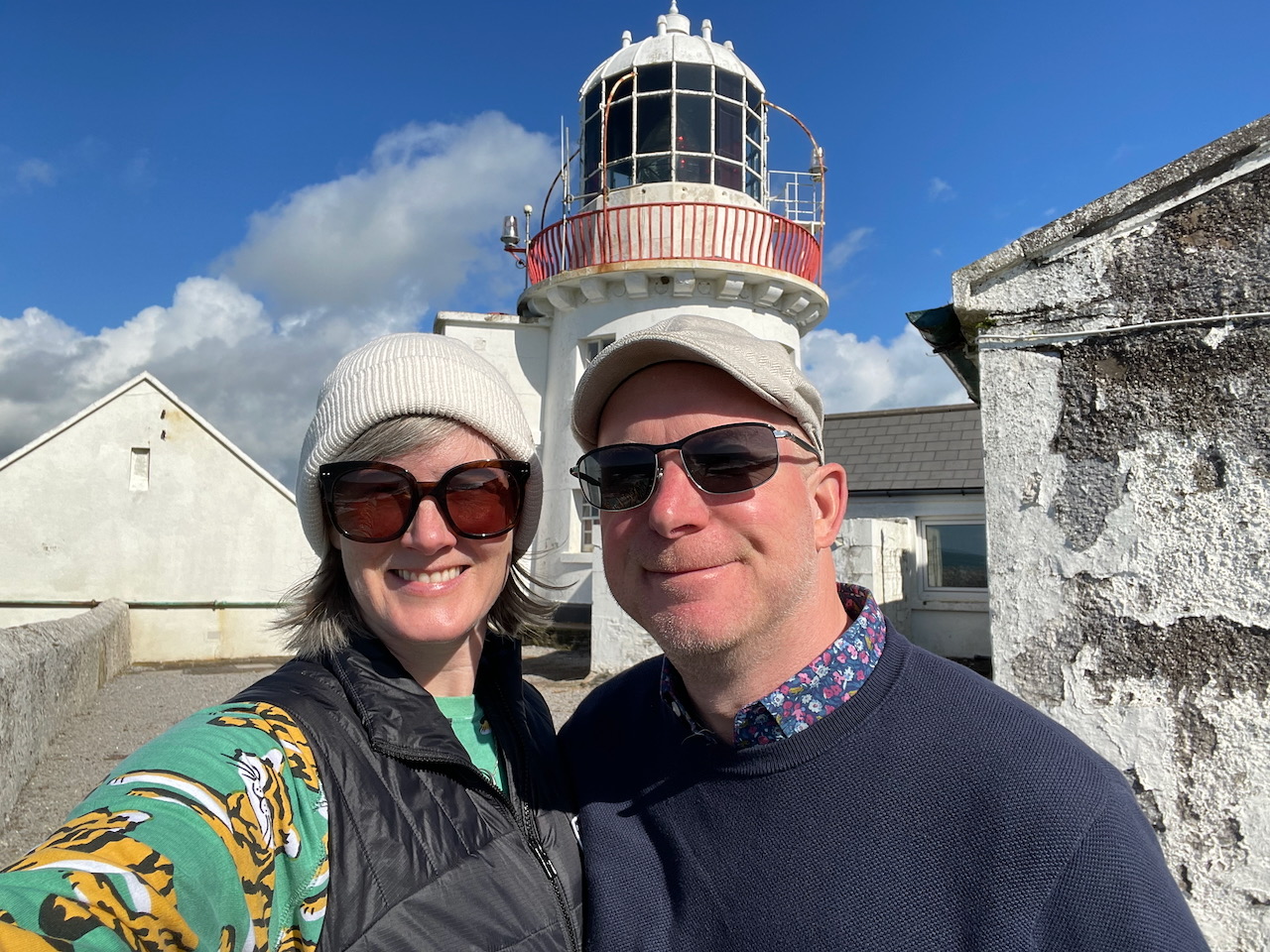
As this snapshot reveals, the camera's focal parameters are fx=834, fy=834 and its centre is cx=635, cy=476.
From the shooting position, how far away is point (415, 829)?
4.81 ft

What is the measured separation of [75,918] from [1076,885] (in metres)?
1.38

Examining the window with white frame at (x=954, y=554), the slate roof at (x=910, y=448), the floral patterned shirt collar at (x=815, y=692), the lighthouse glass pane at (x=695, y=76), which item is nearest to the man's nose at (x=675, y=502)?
the floral patterned shirt collar at (x=815, y=692)

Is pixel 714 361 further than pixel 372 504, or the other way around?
pixel 372 504

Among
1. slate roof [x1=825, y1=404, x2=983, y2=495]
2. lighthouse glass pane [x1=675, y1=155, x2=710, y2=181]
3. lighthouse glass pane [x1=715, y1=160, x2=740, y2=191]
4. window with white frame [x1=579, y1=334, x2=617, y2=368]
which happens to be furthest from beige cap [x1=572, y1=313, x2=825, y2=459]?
lighthouse glass pane [x1=715, y1=160, x2=740, y2=191]

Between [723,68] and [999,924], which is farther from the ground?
[723,68]

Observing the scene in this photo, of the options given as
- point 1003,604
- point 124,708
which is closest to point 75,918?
point 1003,604

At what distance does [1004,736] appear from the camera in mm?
1466

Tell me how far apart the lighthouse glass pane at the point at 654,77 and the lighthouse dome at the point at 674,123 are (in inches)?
0.6

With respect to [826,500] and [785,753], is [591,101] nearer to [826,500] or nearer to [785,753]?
[826,500]

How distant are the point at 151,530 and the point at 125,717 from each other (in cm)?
773

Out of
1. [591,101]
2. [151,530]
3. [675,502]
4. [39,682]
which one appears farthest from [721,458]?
[151,530]

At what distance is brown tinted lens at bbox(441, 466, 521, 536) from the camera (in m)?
1.88

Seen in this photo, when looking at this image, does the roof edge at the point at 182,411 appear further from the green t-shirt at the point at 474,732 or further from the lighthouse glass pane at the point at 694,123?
the green t-shirt at the point at 474,732

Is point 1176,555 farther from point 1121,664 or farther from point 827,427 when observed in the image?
point 827,427
